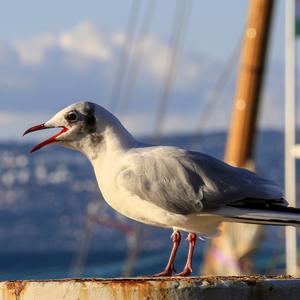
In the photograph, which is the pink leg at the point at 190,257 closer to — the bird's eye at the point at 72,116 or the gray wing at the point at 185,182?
the gray wing at the point at 185,182

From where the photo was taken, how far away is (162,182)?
7707mm

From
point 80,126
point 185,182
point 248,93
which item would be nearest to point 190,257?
point 185,182

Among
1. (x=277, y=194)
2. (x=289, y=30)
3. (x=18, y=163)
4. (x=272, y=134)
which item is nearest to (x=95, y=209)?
(x=289, y=30)

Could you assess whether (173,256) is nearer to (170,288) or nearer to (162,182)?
(162,182)

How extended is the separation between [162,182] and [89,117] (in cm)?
49

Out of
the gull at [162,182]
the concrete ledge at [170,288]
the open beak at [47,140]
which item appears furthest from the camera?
the open beak at [47,140]

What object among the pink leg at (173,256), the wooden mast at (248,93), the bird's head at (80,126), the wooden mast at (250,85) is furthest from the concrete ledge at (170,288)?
the wooden mast at (250,85)

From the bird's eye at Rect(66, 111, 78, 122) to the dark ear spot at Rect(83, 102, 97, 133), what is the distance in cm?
5

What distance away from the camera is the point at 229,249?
58.4ft

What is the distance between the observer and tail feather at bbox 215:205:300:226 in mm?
7351

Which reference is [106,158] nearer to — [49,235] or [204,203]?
[204,203]

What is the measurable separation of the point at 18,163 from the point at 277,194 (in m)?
143

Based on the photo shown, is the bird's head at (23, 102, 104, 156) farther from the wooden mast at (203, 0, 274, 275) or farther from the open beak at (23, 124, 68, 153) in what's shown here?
the wooden mast at (203, 0, 274, 275)

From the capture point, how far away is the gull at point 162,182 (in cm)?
763
